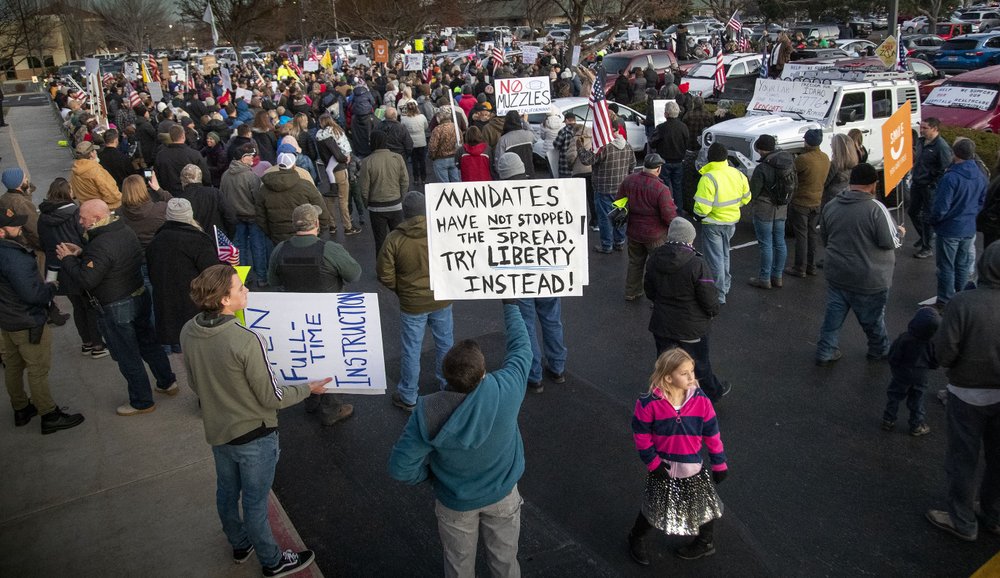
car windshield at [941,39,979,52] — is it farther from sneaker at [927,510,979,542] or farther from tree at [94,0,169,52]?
tree at [94,0,169,52]

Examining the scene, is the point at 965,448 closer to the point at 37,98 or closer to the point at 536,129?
the point at 536,129

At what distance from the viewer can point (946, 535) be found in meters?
4.59

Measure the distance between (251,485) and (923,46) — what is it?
3231 centimetres

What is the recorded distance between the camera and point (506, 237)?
471 cm

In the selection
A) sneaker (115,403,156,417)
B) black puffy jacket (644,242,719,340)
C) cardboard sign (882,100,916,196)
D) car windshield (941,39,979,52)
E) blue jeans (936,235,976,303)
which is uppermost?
car windshield (941,39,979,52)

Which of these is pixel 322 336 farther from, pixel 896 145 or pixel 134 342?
pixel 896 145

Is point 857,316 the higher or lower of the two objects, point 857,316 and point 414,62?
the lower

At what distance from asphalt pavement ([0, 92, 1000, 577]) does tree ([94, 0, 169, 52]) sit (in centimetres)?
4712

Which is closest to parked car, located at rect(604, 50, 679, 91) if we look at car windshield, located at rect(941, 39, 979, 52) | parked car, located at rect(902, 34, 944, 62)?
parked car, located at rect(902, 34, 944, 62)

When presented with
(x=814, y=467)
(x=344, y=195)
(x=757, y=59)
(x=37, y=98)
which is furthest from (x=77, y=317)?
(x=37, y=98)

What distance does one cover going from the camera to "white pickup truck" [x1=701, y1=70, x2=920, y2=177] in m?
11.6

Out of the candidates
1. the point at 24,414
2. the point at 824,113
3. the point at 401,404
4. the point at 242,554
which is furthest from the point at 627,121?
the point at 242,554

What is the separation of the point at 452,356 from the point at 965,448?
10.6 ft

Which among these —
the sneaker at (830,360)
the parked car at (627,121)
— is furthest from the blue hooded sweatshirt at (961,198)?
the parked car at (627,121)
